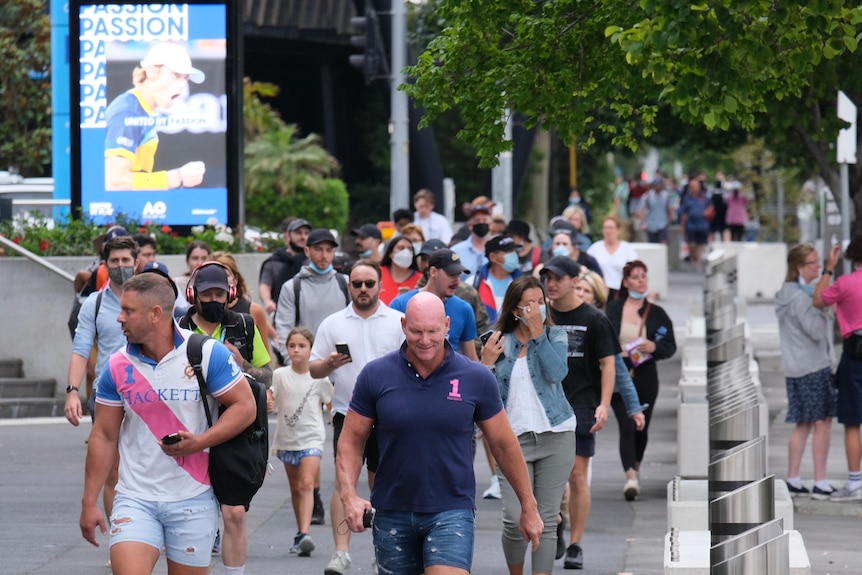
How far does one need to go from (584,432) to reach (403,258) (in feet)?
10.3

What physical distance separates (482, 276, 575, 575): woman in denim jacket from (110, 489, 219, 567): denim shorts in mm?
2375

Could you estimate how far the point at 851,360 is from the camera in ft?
39.8

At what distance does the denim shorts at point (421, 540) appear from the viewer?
6418 mm

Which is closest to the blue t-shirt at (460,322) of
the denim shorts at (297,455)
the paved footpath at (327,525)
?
the denim shorts at (297,455)

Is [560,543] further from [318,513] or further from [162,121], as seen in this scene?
[162,121]

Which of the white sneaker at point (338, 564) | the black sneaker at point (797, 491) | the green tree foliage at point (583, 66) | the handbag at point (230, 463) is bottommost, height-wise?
the black sneaker at point (797, 491)

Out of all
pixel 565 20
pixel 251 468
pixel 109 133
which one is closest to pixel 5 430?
pixel 109 133

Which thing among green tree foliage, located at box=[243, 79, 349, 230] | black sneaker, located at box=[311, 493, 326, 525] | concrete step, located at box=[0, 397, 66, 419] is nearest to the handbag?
black sneaker, located at box=[311, 493, 326, 525]

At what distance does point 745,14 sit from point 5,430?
9075 mm

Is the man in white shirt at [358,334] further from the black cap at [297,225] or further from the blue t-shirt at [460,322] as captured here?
the black cap at [297,225]

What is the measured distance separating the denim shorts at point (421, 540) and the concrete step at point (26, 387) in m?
11.1

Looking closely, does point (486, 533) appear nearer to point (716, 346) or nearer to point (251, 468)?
point (251, 468)

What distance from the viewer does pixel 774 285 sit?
33031mm

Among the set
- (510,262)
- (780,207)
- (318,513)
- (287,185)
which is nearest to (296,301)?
(318,513)
